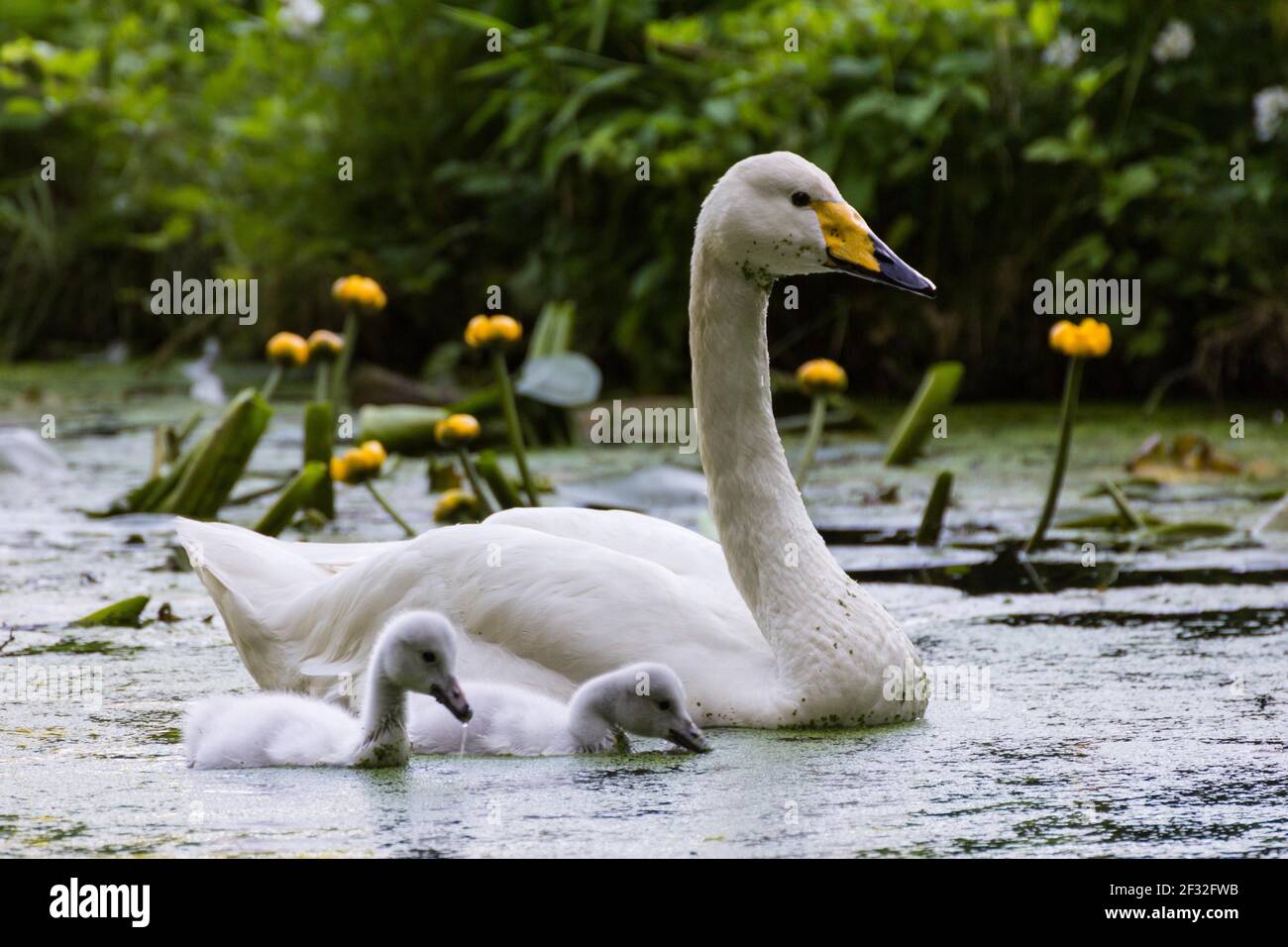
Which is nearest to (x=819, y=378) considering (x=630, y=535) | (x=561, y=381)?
(x=561, y=381)

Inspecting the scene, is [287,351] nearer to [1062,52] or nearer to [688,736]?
[688,736]

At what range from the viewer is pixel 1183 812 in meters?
3.05

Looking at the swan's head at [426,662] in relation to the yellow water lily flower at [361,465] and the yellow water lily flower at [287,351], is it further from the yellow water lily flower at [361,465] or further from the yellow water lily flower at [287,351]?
the yellow water lily flower at [287,351]

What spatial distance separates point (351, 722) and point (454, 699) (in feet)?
0.83

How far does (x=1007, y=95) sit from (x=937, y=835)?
6.57 metres

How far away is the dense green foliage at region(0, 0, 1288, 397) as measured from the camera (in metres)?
8.93

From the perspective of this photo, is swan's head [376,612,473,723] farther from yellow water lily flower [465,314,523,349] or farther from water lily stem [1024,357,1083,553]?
water lily stem [1024,357,1083,553]

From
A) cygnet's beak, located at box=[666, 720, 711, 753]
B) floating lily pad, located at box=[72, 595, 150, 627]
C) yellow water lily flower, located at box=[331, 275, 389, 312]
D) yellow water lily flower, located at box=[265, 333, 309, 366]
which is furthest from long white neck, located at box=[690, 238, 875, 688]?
yellow water lily flower, located at box=[265, 333, 309, 366]

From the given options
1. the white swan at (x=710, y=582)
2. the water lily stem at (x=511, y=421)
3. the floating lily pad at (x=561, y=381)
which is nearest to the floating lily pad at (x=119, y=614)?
the white swan at (x=710, y=582)

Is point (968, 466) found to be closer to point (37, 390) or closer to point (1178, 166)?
point (1178, 166)

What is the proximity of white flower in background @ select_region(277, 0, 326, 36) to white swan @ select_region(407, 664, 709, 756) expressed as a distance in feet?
26.6

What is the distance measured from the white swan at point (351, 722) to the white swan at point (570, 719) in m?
0.10

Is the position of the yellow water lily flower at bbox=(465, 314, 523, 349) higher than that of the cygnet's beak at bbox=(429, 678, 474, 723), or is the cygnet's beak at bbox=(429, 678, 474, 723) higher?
the yellow water lily flower at bbox=(465, 314, 523, 349)

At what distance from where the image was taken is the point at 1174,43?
8969 mm
